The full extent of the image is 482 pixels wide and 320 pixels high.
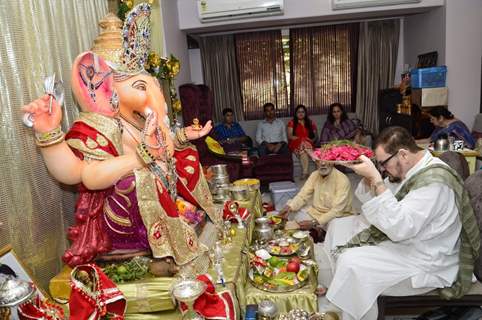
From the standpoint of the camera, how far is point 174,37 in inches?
215

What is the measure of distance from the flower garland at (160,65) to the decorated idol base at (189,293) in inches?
75.3

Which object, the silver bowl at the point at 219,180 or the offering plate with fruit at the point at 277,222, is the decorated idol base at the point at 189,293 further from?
the silver bowl at the point at 219,180

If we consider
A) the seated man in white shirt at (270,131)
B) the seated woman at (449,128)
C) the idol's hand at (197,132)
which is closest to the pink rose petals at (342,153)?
the idol's hand at (197,132)

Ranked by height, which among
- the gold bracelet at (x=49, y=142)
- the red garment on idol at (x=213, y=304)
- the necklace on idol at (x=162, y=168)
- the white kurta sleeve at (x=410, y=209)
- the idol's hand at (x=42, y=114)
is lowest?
the red garment on idol at (x=213, y=304)

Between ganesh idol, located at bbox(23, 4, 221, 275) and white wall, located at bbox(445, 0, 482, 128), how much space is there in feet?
16.3

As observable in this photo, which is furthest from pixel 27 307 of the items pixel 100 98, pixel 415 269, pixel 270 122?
pixel 270 122

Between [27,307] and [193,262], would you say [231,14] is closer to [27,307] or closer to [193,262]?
[193,262]

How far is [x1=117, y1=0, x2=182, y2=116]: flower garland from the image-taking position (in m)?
3.12

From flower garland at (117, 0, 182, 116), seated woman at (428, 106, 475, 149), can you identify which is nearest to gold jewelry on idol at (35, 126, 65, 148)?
flower garland at (117, 0, 182, 116)

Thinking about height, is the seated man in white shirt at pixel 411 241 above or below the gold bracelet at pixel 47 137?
below

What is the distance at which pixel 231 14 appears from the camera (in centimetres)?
553

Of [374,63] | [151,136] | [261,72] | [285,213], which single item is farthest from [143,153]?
[374,63]

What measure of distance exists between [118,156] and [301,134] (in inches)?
213

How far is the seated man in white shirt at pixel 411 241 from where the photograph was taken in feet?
7.18
